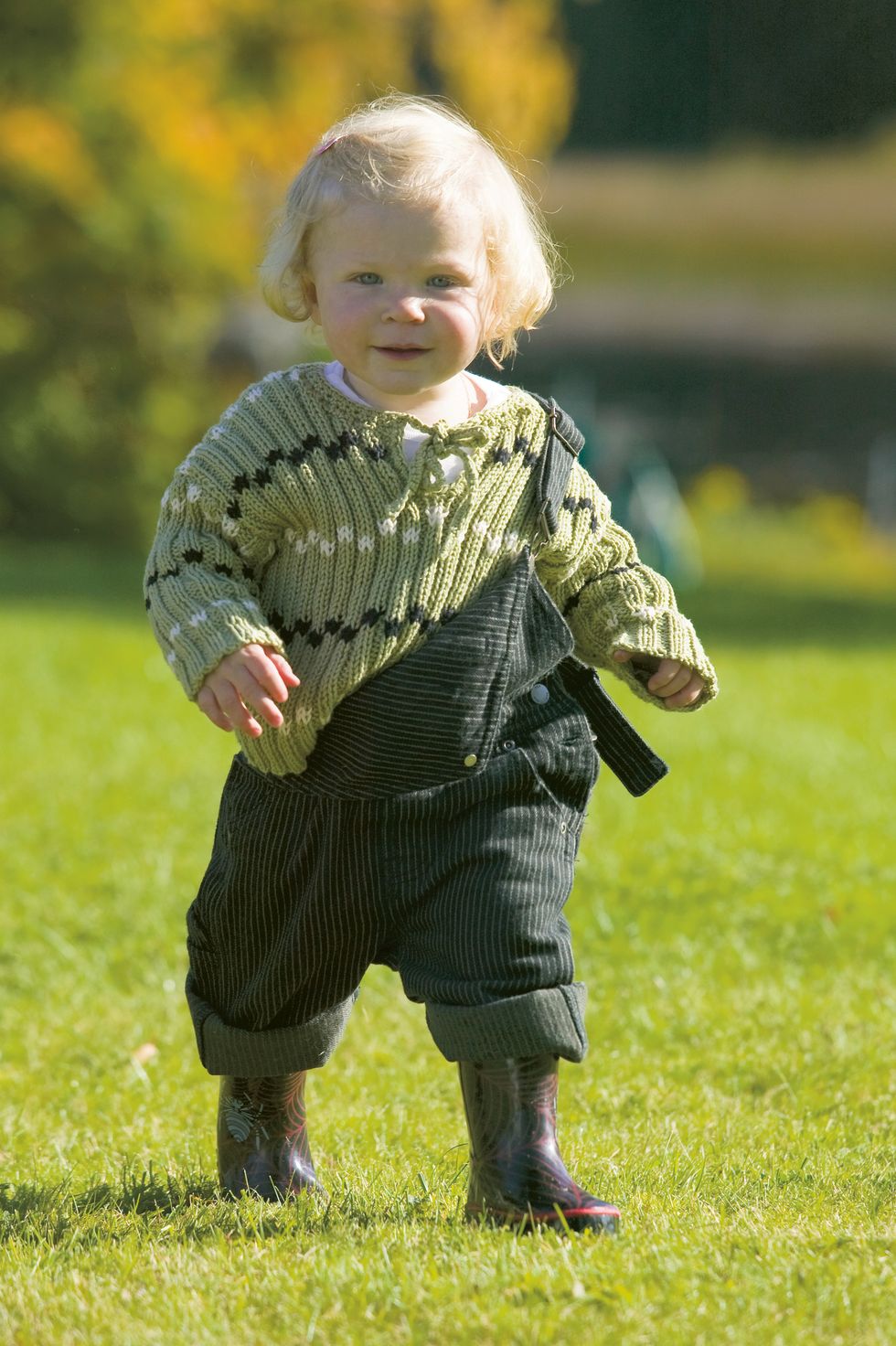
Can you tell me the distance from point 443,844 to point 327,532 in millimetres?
514

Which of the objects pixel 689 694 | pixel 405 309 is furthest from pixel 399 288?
pixel 689 694

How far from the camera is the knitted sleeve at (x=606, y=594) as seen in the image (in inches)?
114

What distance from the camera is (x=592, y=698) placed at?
295 centimetres

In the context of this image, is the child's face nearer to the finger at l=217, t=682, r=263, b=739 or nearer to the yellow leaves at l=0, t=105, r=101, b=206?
the finger at l=217, t=682, r=263, b=739

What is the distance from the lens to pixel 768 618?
13.1 m

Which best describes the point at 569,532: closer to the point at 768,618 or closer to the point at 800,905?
the point at 800,905

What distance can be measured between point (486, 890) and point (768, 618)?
1076cm

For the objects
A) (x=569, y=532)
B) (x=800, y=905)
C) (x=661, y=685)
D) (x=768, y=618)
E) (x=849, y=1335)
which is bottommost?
(x=849, y=1335)

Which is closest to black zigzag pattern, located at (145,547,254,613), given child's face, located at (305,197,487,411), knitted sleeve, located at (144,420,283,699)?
knitted sleeve, located at (144,420,283,699)

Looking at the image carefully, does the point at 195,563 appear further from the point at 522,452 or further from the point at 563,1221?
the point at 563,1221

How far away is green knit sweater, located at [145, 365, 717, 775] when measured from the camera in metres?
2.71

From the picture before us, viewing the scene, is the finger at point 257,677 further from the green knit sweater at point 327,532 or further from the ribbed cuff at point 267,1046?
the ribbed cuff at point 267,1046

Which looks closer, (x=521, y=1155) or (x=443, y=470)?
(x=521, y=1155)

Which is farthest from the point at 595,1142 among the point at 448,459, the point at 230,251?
the point at 230,251
